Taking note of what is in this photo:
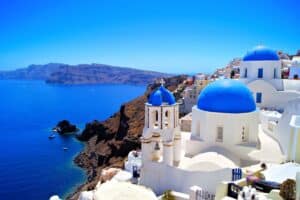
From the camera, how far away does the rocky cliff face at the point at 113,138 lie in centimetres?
3736

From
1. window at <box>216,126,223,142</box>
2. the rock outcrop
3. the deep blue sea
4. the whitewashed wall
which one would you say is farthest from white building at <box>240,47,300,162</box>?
the rock outcrop

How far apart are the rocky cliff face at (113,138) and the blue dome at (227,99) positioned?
19424 mm

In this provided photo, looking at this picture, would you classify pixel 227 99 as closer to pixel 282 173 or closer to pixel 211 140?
pixel 211 140

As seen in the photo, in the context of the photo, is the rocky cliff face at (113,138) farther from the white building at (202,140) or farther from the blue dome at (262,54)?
the white building at (202,140)

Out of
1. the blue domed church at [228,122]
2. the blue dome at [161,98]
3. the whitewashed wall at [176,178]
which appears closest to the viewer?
the whitewashed wall at [176,178]

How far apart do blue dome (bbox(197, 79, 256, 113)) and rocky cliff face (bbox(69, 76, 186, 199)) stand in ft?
63.7

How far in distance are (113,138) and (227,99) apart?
34868 millimetres

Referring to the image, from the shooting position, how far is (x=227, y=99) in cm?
1404

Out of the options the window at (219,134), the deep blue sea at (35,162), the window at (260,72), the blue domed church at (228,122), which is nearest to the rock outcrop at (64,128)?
the deep blue sea at (35,162)

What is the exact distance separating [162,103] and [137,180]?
3.92 m

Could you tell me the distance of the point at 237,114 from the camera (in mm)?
13672

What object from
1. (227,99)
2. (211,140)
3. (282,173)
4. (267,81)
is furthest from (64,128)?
(282,173)

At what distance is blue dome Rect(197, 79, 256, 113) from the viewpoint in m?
13.9

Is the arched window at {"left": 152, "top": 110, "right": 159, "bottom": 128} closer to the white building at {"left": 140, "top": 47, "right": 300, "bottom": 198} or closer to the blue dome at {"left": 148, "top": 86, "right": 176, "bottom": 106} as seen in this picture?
the white building at {"left": 140, "top": 47, "right": 300, "bottom": 198}
